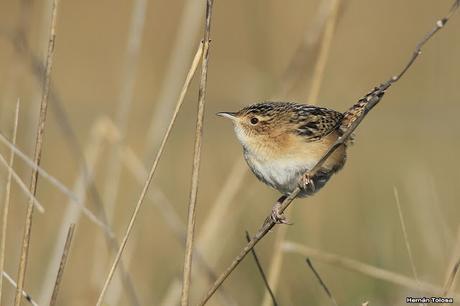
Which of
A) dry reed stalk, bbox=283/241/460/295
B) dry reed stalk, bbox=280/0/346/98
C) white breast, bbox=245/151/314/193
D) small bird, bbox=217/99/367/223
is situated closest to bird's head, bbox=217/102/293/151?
small bird, bbox=217/99/367/223

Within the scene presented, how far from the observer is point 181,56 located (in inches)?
191

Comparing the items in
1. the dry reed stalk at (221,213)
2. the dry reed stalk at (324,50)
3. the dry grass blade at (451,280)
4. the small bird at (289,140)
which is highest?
the dry reed stalk at (324,50)

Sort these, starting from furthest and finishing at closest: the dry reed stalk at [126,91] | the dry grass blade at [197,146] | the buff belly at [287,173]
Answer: the dry reed stalk at [126,91]
the buff belly at [287,173]
the dry grass blade at [197,146]

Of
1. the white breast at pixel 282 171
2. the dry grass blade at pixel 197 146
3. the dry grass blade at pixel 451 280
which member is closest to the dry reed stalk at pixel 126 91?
the white breast at pixel 282 171

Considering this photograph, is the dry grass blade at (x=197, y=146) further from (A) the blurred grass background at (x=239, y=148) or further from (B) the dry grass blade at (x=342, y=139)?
(A) the blurred grass background at (x=239, y=148)

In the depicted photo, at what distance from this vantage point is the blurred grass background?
15.8ft

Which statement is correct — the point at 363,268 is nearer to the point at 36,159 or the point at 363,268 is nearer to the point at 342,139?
the point at 342,139

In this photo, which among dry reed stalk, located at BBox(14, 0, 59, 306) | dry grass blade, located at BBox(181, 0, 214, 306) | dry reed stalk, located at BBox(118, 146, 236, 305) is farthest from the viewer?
dry reed stalk, located at BBox(118, 146, 236, 305)

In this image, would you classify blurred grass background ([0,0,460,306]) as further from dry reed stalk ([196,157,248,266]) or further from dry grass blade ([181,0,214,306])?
dry grass blade ([181,0,214,306])

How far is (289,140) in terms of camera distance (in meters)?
4.01

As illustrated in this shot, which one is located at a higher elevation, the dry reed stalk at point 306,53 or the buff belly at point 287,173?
the dry reed stalk at point 306,53

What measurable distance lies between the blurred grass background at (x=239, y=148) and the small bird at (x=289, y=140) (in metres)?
0.32

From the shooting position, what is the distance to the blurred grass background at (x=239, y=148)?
189 inches

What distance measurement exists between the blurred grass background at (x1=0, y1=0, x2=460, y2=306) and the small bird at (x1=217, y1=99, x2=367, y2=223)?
325 mm
